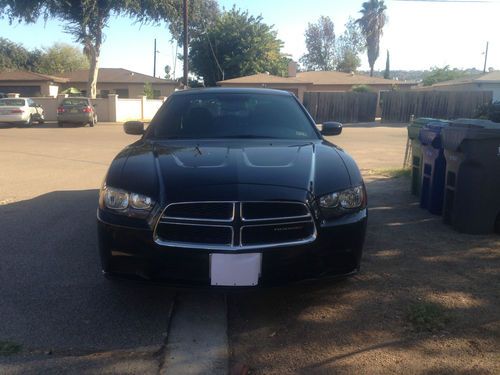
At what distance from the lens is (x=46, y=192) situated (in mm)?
8172

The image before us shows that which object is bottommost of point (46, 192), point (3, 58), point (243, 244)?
point (46, 192)

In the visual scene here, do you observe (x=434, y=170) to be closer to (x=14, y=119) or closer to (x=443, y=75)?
(x=14, y=119)

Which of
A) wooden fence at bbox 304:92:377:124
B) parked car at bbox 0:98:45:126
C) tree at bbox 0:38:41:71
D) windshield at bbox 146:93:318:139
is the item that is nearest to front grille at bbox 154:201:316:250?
windshield at bbox 146:93:318:139

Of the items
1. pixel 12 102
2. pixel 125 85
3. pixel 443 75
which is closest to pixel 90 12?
pixel 12 102

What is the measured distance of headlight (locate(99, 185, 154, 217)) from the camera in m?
3.36

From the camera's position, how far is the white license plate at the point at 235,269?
320cm

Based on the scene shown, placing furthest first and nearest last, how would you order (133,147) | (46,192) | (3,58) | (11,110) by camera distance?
1. (3,58)
2. (11,110)
3. (46,192)
4. (133,147)

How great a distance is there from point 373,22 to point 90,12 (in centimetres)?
4169

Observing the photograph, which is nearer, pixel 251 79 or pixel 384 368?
pixel 384 368

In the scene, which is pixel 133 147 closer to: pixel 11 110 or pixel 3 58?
pixel 11 110

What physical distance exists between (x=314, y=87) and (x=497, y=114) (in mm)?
33371

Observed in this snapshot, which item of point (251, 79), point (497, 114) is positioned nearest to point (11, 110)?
point (251, 79)

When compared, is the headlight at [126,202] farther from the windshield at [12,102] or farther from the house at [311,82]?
the house at [311,82]

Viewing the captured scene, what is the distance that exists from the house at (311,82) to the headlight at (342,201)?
34.6 m
